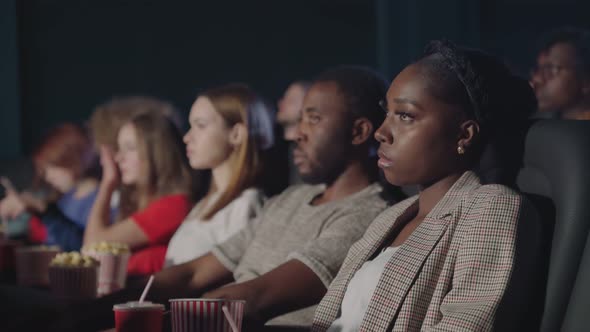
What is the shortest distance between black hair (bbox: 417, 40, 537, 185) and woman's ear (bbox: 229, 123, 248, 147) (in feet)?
3.29

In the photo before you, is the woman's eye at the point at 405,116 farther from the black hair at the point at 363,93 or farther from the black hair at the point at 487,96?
the black hair at the point at 363,93

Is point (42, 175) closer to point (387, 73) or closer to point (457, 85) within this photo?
point (387, 73)

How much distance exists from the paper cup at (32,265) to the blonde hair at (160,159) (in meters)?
0.44

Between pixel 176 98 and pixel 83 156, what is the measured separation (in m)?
1.91

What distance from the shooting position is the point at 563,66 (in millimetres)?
2658

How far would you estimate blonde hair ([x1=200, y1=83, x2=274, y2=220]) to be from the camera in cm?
245

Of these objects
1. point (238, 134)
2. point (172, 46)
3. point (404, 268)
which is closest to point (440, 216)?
point (404, 268)

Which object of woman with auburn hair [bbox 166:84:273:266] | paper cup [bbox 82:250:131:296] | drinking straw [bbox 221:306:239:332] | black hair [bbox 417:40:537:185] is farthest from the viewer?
woman with auburn hair [bbox 166:84:273:266]

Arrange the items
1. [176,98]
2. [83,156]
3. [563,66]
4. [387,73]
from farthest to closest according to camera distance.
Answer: [176,98]
[387,73]
[83,156]
[563,66]

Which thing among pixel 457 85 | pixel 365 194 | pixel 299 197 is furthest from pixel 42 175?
pixel 457 85

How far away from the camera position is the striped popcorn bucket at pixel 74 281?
2.11 m

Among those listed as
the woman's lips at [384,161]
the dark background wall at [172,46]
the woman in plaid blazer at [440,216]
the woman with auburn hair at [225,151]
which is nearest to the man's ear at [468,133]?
the woman in plaid blazer at [440,216]

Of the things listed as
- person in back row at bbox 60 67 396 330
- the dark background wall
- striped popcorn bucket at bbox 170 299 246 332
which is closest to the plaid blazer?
striped popcorn bucket at bbox 170 299 246 332

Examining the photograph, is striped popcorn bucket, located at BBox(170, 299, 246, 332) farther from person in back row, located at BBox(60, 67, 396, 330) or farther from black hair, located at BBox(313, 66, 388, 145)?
black hair, located at BBox(313, 66, 388, 145)
